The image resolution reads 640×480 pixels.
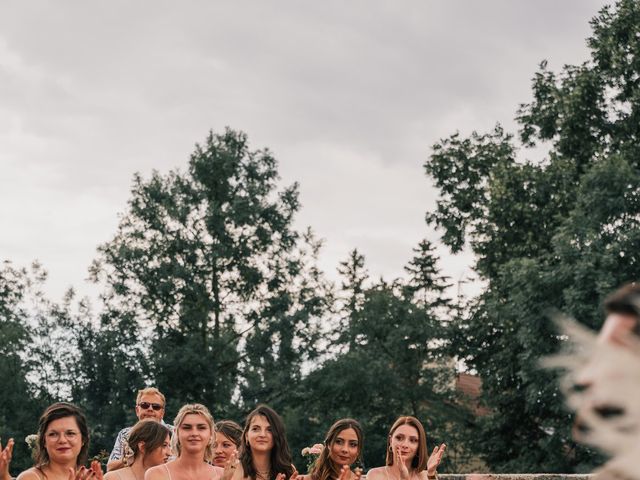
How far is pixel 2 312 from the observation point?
3584cm

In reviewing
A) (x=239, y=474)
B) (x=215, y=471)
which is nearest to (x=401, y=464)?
(x=239, y=474)

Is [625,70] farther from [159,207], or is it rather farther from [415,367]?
[159,207]

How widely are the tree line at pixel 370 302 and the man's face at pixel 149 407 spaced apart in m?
14.6

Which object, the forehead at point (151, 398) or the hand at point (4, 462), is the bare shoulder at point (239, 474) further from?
the forehead at point (151, 398)

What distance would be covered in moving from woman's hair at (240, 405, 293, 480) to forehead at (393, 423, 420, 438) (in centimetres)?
104

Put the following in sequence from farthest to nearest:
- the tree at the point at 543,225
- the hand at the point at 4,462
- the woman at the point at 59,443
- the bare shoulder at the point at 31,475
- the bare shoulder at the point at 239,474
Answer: the tree at the point at 543,225
the bare shoulder at the point at 239,474
the woman at the point at 59,443
the bare shoulder at the point at 31,475
the hand at the point at 4,462

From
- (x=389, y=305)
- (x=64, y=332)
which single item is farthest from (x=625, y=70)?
(x=64, y=332)

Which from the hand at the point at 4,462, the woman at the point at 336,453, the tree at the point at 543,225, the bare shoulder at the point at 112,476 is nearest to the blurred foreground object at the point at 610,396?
the hand at the point at 4,462

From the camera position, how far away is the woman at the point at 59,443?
241 inches

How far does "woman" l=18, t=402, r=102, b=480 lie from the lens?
6.11 meters

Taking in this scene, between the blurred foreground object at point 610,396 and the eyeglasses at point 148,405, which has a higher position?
the eyeglasses at point 148,405

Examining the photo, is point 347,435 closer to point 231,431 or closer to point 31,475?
point 231,431

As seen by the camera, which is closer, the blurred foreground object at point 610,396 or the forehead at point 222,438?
the blurred foreground object at point 610,396

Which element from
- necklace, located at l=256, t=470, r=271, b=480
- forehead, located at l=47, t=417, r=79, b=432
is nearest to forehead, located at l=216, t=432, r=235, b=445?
necklace, located at l=256, t=470, r=271, b=480
